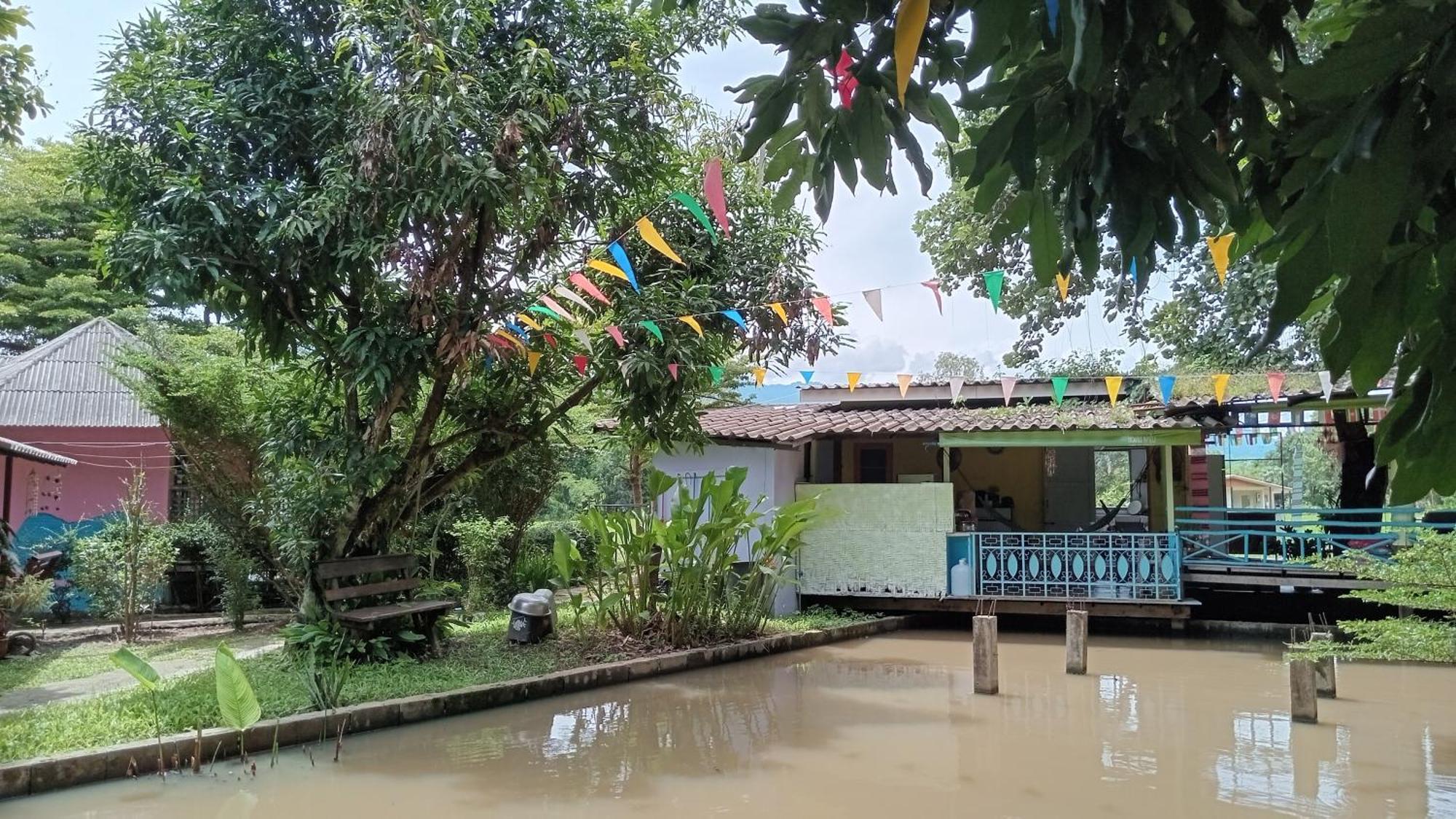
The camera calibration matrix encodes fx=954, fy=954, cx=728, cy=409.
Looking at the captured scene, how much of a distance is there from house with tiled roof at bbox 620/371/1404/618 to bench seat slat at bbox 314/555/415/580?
3.27 meters

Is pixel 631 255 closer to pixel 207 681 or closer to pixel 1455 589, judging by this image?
pixel 207 681

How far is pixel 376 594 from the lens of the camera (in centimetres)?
894

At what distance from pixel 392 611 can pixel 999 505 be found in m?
10.8

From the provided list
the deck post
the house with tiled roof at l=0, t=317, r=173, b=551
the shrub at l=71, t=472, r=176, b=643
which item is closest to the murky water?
the deck post

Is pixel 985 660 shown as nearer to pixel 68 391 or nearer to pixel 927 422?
pixel 927 422

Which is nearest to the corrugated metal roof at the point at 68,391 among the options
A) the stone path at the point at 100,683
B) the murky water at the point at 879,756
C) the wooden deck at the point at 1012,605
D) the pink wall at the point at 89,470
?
the pink wall at the point at 89,470

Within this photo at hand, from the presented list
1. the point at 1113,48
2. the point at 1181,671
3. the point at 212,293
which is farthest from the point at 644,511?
the point at 1113,48

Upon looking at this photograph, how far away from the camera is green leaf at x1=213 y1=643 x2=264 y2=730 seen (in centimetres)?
574

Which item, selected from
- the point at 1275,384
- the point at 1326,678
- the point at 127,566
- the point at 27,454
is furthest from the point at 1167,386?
the point at 27,454

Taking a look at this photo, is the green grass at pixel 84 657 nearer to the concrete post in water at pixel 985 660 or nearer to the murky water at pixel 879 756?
the murky water at pixel 879 756

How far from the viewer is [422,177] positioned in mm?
7695

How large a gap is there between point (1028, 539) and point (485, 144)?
9.15 metres

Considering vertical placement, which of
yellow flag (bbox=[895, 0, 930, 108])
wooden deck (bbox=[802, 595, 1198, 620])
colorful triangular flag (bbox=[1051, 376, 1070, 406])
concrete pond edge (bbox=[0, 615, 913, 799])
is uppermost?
colorful triangular flag (bbox=[1051, 376, 1070, 406])

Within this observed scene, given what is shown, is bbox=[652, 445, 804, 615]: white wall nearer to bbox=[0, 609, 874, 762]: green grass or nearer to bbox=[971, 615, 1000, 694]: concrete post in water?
bbox=[0, 609, 874, 762]: green grass
